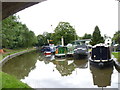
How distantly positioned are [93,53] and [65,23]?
107 feet

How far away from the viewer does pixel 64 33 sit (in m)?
43.2

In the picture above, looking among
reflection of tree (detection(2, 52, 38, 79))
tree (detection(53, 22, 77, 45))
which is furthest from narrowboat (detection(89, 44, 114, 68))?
tree (detection(53, 22, 77, 45))

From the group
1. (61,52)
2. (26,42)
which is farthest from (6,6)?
(26,42)

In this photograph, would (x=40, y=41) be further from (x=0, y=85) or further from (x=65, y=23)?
(x=0, y=85)

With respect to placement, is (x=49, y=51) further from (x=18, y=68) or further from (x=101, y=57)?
(x=101, y=57)

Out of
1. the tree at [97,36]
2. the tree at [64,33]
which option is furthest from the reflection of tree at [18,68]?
the tree at [97,36]

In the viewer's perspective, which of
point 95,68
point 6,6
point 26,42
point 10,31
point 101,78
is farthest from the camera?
point 26,42

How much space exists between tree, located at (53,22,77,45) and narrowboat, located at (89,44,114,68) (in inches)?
1157

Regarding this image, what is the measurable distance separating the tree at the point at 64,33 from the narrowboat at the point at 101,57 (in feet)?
96.4

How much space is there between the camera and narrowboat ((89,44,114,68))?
36.6 ft

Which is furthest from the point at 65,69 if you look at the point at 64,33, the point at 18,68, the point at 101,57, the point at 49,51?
the point at 64,33

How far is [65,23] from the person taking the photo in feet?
147

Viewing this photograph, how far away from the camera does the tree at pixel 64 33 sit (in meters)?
42.6

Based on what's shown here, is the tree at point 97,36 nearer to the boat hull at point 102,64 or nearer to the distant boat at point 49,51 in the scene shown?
the distant boat at point 49,51
